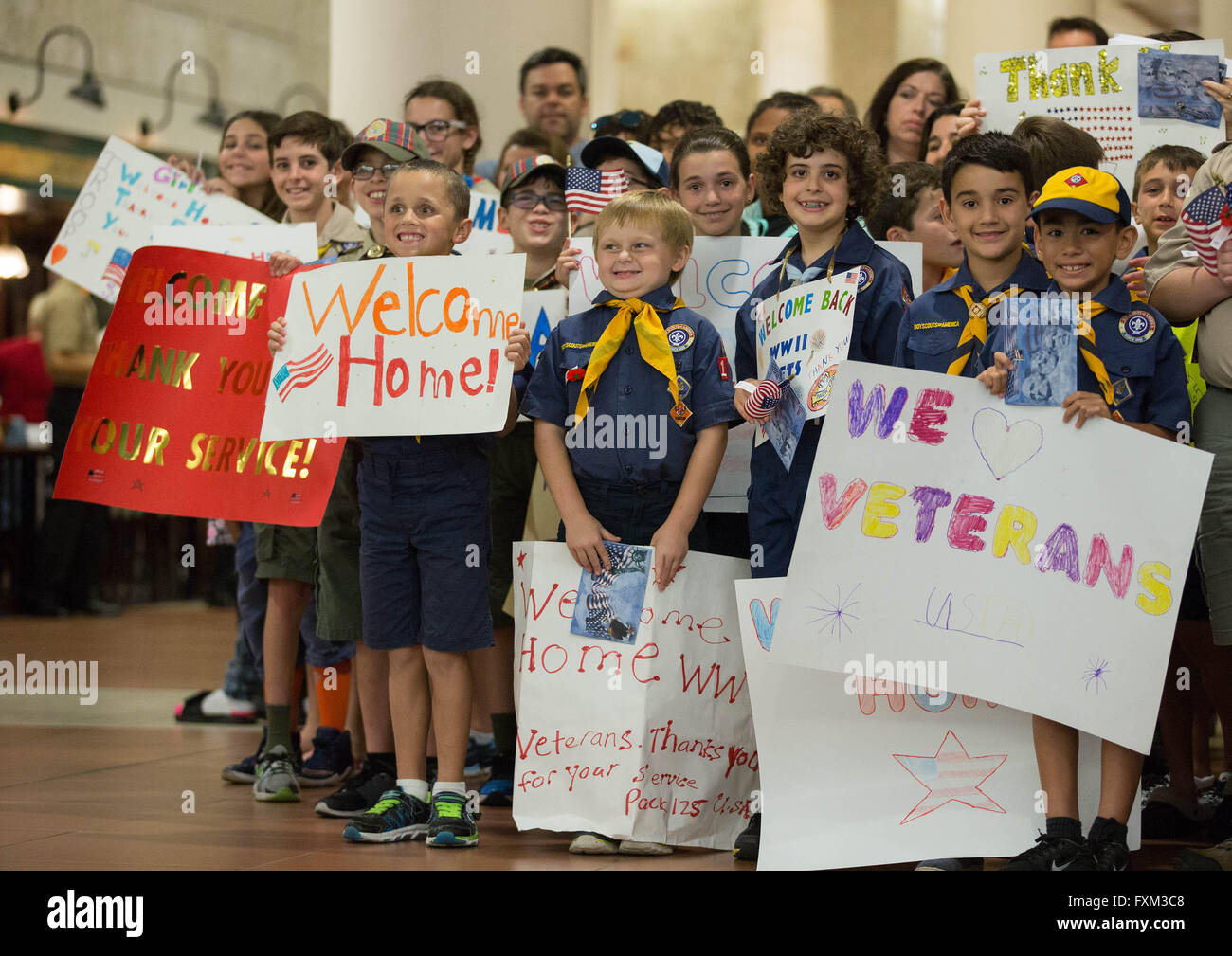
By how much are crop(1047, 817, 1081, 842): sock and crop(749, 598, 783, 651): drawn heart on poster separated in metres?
0.75

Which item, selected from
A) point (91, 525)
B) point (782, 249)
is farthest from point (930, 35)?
point (782, 249)

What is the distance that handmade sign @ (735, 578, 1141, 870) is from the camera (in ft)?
11.1

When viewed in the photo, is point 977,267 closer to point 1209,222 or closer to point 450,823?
point 1209,222

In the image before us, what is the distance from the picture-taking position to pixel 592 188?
4.55 metres

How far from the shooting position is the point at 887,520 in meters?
3.37

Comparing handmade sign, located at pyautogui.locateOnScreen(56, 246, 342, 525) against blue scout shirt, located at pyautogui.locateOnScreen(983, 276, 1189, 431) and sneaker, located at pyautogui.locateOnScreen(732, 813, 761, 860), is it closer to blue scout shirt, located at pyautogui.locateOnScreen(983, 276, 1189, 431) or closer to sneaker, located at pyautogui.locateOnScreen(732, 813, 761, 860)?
sneaker, located at pyautogui.locateOnScreen(732, 813, 761, 860)

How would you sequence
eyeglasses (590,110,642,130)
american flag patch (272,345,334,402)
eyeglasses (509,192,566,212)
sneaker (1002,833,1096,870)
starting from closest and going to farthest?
1. sneaker (1002,833,1096,870)
2. american flag patch (272,345,334,402)
3. eyeglasses (509,192,566,212)
4. eyeglasses (590,110,642,130)

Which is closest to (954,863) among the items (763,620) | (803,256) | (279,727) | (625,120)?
(763,620)

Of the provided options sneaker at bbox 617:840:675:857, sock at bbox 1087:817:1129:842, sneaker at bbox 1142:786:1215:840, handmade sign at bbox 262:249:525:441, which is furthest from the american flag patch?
sneaker at bbox 1142:786:1215:840

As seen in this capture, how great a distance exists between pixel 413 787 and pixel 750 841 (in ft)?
2.92

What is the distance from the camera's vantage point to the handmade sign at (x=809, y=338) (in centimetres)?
368

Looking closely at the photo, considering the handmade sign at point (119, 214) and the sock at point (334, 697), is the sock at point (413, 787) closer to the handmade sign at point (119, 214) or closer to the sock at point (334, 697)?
the sock at point (334, 697)

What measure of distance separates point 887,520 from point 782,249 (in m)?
1.11
